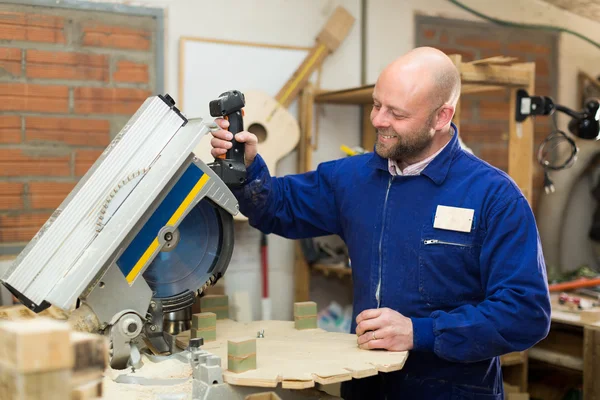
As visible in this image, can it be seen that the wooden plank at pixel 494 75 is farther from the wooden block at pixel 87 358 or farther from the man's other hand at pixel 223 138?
the wooden block at pixel 87 358

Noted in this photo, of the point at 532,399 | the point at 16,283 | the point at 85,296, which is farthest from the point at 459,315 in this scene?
the point at 532,399

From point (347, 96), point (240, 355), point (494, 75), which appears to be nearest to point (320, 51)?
point (347, 96)

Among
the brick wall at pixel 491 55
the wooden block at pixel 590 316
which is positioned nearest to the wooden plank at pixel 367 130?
the brick wall at pixel 491 55

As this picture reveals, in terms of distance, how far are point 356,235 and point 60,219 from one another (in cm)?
82

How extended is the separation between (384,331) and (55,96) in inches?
64.9

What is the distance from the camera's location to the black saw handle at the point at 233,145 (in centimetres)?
164

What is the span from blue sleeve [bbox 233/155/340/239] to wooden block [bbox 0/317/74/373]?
1.06m

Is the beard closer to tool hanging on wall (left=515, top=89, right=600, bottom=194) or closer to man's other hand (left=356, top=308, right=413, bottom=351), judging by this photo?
man's other hand (left=356, top=308, right=413, bottom=351)

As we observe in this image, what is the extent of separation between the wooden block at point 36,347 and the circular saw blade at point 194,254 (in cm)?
72

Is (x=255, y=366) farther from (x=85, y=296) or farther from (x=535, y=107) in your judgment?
(x=535, y=107)

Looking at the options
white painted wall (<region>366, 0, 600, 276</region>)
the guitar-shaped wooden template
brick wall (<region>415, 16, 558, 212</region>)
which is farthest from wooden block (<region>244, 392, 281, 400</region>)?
white painted wall (<region>366, 0, 600, 276</region>)

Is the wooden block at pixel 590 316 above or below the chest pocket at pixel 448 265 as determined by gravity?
below

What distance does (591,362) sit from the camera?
250 centimetres

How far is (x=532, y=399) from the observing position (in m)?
3.07
